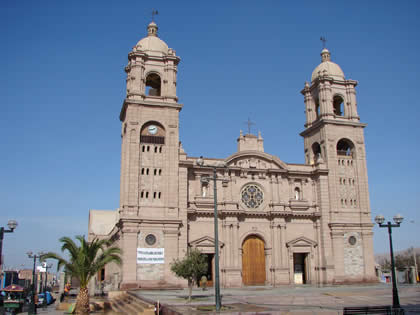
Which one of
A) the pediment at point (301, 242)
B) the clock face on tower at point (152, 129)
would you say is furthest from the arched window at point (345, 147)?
the clock face on tower at point (152, 129)

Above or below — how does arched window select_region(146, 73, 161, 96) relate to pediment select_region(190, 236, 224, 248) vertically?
above

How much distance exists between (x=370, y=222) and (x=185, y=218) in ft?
69.0

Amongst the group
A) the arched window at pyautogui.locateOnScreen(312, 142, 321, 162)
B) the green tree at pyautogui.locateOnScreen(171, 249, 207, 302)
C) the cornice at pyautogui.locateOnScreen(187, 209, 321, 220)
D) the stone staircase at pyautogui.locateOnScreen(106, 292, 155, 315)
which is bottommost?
the stone staircase at pyautogui.locateOnScreen(106, 292, 155, 315)

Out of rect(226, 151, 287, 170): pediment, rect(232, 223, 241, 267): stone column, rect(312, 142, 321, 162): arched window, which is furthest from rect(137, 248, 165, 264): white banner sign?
rect(312, 142, 321, 162): arched window

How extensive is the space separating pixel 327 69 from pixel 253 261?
25.2 m

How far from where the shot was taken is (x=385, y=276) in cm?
5912

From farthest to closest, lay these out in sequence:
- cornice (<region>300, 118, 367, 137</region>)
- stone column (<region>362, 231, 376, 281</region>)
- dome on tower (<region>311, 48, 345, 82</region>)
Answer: dome on tower (<region>311, 48, 345, 82</region>) < cornice (<region>300, 118, 367, 137</region>) < stone column (<region>362, 231, 376, 281</region>)

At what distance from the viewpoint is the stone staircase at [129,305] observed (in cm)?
2451

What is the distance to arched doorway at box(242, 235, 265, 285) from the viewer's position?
4606 cm

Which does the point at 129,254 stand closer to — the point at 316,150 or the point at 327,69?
the point at 316,150

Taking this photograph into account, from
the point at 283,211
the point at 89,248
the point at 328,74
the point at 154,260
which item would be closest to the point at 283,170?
the point at 283,211

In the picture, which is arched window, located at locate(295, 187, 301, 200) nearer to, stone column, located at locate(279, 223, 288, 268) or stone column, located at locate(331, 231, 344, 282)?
stone column, located at locate(279, 223, 288, 268)

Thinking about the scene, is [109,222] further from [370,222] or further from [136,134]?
[370,222]

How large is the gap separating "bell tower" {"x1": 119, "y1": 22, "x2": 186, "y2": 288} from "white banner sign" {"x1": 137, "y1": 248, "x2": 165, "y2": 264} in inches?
3.7
